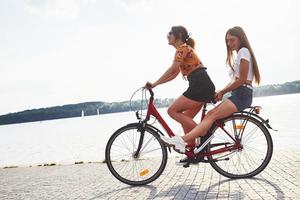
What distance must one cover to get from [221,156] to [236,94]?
0.98m

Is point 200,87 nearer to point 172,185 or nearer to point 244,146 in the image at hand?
point 244,146

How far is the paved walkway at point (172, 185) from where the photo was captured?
611 centimetres

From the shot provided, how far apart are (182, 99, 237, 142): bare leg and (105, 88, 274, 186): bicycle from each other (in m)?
0.15

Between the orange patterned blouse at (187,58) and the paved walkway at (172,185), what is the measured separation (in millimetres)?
1733

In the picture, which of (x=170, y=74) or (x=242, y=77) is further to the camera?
(x=170, y=74)

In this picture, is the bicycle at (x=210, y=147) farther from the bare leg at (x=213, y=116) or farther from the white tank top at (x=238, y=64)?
the white tank top at (x=238, y=64)

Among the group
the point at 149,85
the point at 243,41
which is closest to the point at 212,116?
the point at 149,85

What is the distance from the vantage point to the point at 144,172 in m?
7.29

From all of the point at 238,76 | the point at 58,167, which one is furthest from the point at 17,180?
the point at 238,76

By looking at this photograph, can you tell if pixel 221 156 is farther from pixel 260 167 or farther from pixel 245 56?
pixel 245 56

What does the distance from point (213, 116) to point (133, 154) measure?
1.44m

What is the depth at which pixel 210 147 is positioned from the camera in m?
6.99

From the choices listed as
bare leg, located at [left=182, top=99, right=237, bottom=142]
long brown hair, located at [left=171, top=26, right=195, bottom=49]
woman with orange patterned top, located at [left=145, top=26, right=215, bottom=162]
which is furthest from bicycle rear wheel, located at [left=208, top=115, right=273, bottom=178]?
long brown hair, located at [left=171, top=26, right=195, bottom=49]

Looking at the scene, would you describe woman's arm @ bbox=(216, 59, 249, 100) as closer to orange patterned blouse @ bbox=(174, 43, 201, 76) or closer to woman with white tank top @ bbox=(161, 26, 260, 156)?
woman with white tank top @ bbox=(161, 26, 260, 156)
